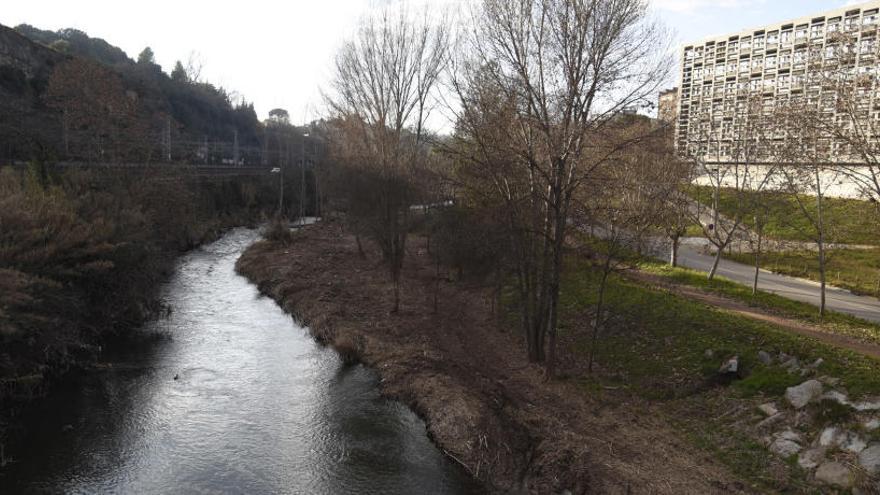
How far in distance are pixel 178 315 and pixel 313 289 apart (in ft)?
18.6

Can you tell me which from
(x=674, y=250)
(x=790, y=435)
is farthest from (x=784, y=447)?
(x=674, y=250)

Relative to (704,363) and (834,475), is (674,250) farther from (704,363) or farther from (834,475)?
(834,475)

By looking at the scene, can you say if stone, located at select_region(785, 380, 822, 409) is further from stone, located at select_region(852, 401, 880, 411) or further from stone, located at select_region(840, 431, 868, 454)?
stone, located at select_region(840, 431, 868, 454)

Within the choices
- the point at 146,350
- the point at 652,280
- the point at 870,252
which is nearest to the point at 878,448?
the point at 652,280

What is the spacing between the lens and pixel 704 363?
14.1 metres

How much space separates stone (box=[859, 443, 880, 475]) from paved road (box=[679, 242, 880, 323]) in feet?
31.4

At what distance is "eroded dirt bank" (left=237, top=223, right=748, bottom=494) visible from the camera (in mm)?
10414

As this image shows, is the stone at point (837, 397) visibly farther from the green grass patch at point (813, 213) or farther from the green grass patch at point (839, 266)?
the green grass patch at point (813, 213)

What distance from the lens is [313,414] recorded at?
530 inches

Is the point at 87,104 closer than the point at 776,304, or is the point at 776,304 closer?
the point at 776,304

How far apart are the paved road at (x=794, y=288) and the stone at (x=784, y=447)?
9214 mm

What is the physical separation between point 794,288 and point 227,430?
68.9 ft

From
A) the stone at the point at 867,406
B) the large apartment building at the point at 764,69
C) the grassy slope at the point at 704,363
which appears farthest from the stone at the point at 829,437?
the large apartment building at the point at 764,69

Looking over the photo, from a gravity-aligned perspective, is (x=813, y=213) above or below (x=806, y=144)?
below
